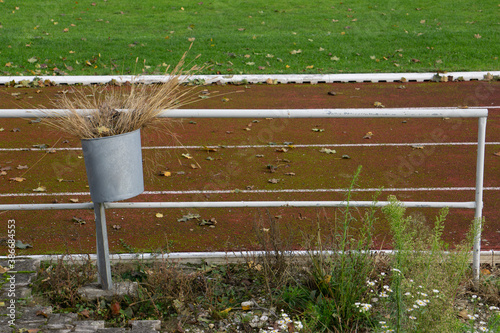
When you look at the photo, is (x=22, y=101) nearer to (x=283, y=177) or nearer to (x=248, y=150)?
(x=248, y=150)

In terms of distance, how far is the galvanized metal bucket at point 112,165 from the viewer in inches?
136

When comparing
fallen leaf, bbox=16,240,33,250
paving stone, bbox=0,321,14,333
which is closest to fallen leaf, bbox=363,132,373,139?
fallen leaf, bbox=16,240,33,250

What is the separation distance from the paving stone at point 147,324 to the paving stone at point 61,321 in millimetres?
387

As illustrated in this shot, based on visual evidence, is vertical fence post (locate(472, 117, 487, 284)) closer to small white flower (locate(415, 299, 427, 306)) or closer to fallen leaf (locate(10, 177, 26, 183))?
small white flower (locate(415, 299, 427, 306))

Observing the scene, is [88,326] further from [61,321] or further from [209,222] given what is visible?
[209,222]

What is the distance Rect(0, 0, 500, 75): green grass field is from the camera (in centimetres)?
1355

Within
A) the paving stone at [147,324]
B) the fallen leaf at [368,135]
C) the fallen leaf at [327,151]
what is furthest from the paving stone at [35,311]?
the fallen leaf at [368,135]

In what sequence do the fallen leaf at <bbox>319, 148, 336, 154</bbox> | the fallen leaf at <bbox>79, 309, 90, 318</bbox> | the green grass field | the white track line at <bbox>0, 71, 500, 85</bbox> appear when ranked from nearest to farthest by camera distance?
the fallen leaf at <bbox>79, 309, 90, 318</bbox> < the fallen leaf at <bbox>319, 148, 336, 154</bbox> < the white track line at <bbox>0, 71, 500, 85</bbox> < the green grass field

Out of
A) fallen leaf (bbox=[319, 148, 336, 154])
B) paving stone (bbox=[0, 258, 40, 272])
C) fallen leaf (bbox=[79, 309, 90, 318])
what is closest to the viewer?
fallen leaf (bbox=[79, 309, 90, 318])

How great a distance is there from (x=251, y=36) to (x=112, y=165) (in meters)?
12.8

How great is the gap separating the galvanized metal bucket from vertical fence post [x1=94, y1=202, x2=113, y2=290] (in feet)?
0.43

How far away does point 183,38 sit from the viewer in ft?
50.6

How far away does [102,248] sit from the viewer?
12.3 ft

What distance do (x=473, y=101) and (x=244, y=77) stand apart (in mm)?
5005
